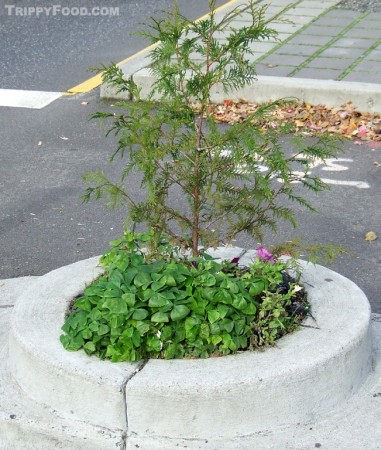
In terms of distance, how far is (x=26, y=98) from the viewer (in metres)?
9.52

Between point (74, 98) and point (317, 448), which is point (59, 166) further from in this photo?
point (317, 448)

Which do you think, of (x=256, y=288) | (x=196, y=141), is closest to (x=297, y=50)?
(x=196, y=141)

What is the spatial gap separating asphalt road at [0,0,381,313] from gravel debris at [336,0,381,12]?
3.76 meters

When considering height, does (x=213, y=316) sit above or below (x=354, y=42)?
above

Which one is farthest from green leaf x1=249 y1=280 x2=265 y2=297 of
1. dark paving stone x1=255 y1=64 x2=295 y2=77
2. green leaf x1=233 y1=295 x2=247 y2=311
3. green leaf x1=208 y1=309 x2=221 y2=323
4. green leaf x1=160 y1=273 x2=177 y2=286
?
dark paving stone x1=255 y1=64 x2=295 y2=77

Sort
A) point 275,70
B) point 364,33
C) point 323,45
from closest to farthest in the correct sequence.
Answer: point 275,70 → point 323,45 → point 364,33

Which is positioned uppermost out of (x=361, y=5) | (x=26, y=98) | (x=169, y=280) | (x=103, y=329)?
(x=169, y=280)

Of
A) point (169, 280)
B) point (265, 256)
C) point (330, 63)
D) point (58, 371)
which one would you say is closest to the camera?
point (58, 371)

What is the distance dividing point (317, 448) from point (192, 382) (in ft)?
1.87

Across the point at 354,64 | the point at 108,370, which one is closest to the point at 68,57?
the point at 354,64

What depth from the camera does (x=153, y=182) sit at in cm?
436

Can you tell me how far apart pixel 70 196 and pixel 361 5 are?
654 cm

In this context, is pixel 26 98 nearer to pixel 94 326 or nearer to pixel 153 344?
pixel 94 326

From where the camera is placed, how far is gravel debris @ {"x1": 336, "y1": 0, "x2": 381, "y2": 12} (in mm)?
12047
